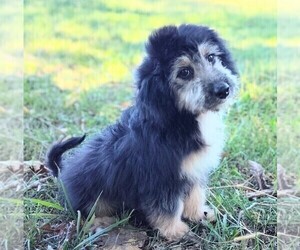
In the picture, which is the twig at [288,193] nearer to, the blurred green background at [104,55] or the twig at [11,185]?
the blurred green background at [104,55]

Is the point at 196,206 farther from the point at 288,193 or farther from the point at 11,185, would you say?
the point at 11,185

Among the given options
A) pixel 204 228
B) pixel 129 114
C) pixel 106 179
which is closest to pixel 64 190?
pixel 106 179

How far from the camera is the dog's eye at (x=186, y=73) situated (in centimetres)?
134

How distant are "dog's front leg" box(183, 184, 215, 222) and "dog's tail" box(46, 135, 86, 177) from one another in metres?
0.36

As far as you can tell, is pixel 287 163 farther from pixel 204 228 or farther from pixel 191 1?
pixel 191 1

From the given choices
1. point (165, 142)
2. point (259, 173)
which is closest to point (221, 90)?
point (165, 142)

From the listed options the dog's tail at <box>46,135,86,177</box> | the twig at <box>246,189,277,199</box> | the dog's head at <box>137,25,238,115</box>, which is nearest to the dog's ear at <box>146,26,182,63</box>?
the dog's head at <box>137,25,238,115</box>

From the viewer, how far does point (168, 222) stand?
4.85 ft

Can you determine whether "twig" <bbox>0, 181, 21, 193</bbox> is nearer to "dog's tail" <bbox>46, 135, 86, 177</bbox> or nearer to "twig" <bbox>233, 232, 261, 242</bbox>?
"dog's tail" <bbox>46, 135, 86, 177</bbox>

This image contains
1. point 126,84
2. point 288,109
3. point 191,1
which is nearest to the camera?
point 288,109

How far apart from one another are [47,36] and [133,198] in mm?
670

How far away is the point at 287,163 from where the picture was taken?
1.37 meters

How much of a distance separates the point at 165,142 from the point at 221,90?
0.20 meters

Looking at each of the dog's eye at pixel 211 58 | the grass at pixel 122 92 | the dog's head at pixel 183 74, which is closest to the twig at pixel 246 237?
the grass at pixel 122 92
